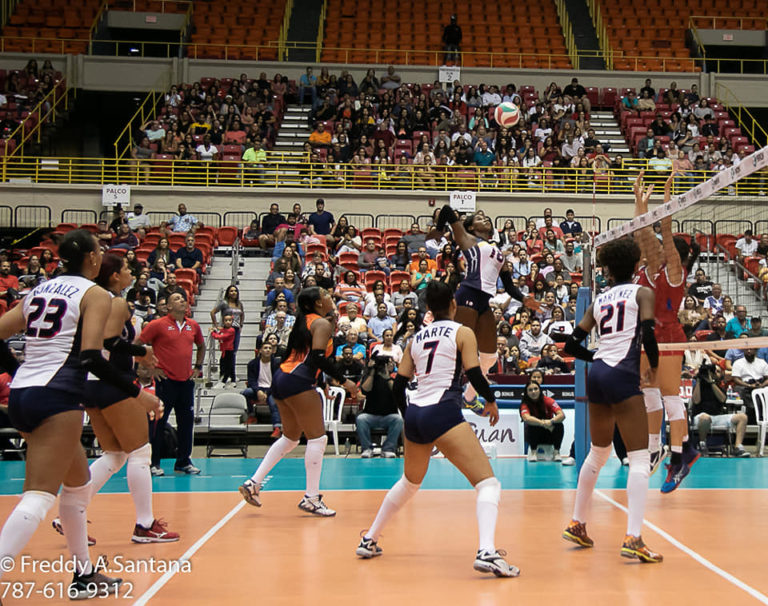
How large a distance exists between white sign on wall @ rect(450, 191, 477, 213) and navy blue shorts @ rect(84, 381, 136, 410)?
1834cm

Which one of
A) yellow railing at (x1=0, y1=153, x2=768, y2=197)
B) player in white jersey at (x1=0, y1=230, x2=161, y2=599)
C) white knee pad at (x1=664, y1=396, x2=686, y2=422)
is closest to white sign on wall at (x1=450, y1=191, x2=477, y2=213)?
yellow railing at (x1=0, y1=153, x2=768, y2=197)

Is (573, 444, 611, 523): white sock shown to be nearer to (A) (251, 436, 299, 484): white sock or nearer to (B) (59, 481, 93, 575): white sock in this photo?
(A) (251, 436, 299, 484): white sock

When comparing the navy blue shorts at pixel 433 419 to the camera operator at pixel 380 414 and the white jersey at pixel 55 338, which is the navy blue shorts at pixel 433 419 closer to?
the white jersey at pixel 55 338

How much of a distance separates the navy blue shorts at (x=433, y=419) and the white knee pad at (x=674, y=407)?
3.85 meters

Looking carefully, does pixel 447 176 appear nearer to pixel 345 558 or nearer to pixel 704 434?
pixel 704 434

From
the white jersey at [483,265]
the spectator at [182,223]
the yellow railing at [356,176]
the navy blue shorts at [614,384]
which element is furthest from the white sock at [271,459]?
the yellow railing at [356,176]

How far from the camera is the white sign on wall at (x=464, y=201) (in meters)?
24.7

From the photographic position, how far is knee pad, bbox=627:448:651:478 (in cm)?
665

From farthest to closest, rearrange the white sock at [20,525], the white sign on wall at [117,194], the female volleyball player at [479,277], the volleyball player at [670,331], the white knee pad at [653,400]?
1. the white sign on wall at [117,194]
2. the female volleyball player at [479,277]
3. the white knee pad at [653,400]
4. the volleyball player at [670,331]
5. the white sock at [20,525]

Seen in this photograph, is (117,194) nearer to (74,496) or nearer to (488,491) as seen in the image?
(74,496)

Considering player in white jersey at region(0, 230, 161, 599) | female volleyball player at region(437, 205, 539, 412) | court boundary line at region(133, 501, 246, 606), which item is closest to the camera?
player in white jersey at region(0, 230, 161, 599)

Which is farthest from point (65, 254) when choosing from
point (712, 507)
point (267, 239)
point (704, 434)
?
point (267, 239)

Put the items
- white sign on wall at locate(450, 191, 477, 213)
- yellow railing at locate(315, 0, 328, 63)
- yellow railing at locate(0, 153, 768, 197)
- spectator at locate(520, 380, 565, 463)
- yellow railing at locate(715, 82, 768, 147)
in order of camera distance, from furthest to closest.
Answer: yellow railing at locate(315, 0, 328, 63) < yellow railing at locate(715, 82, 768, 147) < yellow railing at locate(0, 153, 768, 197) < white sign on wall at locate(450, 191, 477, 213) < spectator at locate(520, 380, 565, 463)

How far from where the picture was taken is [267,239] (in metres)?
23.2
